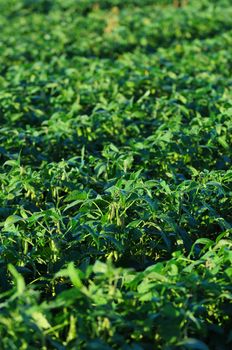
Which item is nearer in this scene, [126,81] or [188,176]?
[188,176]

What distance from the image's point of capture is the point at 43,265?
128 inches

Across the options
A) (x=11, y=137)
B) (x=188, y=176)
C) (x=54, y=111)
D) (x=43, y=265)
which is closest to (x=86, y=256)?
(x=43, y=265)

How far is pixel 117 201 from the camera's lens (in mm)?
3229

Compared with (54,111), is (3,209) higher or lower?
higher

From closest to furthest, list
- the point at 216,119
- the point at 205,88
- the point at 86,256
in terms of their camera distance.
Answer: the point at 86,256 < the point at 216,119 < the point at 205,88

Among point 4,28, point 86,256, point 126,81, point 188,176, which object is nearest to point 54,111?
point 126,81

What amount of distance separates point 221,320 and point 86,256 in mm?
767

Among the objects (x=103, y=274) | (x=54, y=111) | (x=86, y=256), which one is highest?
(x=103, y=274)

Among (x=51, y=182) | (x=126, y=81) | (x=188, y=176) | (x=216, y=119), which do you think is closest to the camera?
(x=51, y=182)

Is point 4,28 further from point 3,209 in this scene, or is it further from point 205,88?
point 3,209

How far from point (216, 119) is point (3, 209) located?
6.07 feet

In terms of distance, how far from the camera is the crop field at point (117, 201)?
2377 mm

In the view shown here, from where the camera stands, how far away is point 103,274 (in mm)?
2363

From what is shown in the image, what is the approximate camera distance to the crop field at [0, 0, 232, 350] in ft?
7.80
